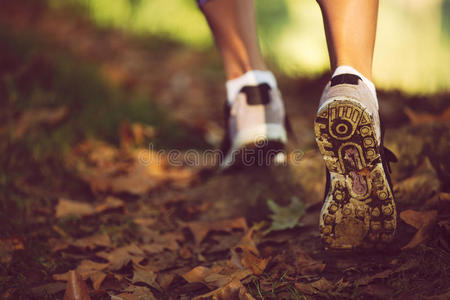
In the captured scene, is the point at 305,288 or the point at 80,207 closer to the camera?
the point at 305,288

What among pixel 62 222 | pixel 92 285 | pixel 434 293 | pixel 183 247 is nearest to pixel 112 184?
pixel 62 222

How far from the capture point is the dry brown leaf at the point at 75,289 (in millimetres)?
1044

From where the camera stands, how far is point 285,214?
4.82 ft

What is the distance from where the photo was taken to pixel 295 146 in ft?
6.80

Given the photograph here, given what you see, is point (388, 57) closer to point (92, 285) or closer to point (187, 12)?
point (187, 12)

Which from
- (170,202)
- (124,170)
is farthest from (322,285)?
(124,170)

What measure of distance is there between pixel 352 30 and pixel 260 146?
68 cm

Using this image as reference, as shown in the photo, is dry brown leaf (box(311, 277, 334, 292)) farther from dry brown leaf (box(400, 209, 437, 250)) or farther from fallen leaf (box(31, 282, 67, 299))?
fallen leaf (box(31, 282, 67, 299))

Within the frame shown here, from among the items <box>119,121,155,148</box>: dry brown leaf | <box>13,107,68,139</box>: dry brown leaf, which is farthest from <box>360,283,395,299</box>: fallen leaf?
<box>13,107,68,139</box>: dry brown leaf

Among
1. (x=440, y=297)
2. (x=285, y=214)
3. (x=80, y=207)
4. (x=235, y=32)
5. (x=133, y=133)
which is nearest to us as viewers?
(x=440, y=297)

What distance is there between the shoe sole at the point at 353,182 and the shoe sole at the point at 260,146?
0.61m

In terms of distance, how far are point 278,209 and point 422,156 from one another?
573 millimetres

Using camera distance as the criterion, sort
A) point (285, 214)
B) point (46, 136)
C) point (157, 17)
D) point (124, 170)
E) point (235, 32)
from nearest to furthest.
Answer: point (285, 214)
point (235, 32)
point (124, 170)
point (46, 136)
point (157, 17)

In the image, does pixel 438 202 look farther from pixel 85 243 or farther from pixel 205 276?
pixel 85 243
